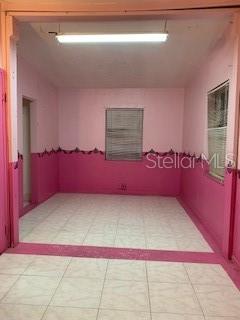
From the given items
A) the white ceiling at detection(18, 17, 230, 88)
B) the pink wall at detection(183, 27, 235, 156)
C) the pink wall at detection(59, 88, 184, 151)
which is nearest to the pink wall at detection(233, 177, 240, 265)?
the pink wall at detection(183, 27, 235, 156)

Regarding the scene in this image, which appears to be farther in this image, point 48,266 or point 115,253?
point 115,253

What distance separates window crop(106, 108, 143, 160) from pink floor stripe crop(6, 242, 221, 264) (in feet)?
11.5

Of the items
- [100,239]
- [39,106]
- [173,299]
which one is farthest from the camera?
[39,106]

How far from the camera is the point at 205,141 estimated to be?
4.27 meters

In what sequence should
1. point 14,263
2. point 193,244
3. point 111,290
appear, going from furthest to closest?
1. point 193,244
2. point 14,263
3. point 111,290

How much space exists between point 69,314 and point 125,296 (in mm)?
494

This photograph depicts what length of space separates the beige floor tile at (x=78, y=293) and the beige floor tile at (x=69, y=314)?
2.0 inches

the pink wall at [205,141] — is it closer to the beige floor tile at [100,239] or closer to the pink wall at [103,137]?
the pink wall at [103,137]

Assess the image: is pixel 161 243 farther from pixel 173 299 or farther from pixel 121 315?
pixel 121 315

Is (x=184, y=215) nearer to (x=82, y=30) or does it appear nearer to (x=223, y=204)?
→ (x=223, y=204)

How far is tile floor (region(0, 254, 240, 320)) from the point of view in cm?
204

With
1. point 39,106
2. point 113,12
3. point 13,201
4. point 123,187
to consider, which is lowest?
point 123,187

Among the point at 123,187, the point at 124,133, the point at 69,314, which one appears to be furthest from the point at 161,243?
the point at 124,133

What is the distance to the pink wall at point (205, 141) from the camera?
9.98ft
